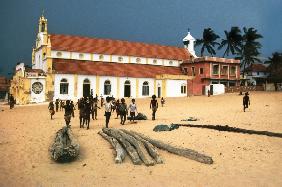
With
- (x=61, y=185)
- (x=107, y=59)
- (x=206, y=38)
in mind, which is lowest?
(x=61, y=185)

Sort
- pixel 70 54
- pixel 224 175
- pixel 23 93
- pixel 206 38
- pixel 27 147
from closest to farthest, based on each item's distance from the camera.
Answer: pixel 224 175
pixel 27 147
pixel 23 93
pixel 70 54
pixel 206 38

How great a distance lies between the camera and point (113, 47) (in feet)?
202

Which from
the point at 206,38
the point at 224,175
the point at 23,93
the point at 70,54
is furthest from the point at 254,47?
the point at 224,175

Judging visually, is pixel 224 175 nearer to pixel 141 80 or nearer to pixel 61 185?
pixel 61 185

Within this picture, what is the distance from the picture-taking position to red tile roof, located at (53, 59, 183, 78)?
170ft

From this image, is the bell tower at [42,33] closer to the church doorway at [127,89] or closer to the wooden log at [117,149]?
the church doorway at [127,89]

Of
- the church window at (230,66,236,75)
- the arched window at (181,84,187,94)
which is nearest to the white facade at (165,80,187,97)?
the arched window at (181,84,187,94)

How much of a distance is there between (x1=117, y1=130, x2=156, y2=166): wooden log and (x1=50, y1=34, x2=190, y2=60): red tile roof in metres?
43.8

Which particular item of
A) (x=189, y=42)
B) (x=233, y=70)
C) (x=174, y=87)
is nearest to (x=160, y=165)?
(x=174, y=87)

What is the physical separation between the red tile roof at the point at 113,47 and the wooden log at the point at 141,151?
43.8 meters

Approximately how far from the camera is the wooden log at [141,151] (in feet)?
36.7

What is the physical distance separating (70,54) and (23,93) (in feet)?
36.0

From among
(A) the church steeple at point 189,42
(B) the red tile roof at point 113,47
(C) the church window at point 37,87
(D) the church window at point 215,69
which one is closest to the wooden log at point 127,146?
(C) the church window at point 37,87

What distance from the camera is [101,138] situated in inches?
629
